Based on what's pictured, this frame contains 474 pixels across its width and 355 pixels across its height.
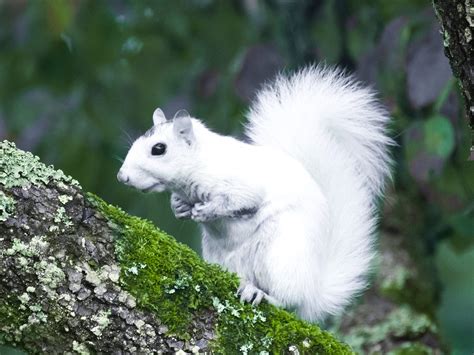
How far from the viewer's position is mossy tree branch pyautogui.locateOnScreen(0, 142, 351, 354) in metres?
→ 1.95

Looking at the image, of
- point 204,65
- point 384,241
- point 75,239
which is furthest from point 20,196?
point 204,65

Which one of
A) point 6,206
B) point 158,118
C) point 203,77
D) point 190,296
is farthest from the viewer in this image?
point 203,77

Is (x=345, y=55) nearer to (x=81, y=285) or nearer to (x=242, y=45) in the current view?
(x=242, y=45)

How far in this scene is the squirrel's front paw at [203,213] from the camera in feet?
8.55

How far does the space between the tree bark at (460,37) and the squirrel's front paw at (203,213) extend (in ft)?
2.62

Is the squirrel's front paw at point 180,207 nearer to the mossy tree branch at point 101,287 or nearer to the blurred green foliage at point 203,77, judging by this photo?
the mossy tree branch at point 101,287

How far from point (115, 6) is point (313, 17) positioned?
31.2 inches

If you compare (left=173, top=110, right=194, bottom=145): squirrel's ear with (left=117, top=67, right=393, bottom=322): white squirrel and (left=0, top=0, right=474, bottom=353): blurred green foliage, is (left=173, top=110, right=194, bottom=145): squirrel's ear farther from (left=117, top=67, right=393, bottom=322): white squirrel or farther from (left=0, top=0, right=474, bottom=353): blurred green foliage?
(left=0, top=0, right=474, bottom=353): blurred green foliage

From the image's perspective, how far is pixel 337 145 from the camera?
2.98 metres

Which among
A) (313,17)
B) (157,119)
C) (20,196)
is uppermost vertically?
(313,17)

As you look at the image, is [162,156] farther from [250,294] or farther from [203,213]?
[250,294]

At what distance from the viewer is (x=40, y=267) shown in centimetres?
195

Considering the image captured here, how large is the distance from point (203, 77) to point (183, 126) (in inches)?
68.0

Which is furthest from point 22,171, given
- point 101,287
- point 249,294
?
point 249,294
